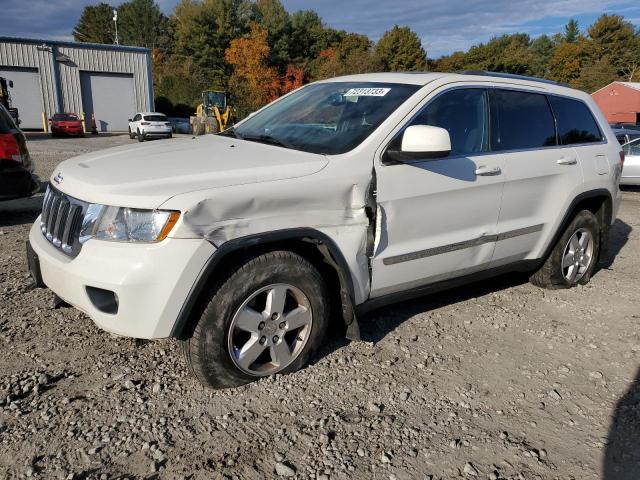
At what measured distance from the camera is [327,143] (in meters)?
3.38

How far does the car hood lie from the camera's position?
268 centimetres

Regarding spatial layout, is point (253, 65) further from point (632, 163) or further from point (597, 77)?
point (632, 163)

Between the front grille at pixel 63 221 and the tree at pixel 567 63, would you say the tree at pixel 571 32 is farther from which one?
the front grille at pixel 63 221

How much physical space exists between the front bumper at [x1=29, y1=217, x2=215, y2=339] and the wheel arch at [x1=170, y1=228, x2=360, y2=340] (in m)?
0.05

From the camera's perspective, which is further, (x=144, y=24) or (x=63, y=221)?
(x=144, y=24)

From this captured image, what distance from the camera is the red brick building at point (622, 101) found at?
52375mm

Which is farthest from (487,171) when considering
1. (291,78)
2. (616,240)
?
(291,78)

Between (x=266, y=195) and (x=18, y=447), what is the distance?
167 centimetres

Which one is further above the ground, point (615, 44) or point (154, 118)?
point (615, 44)

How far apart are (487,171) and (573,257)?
68.6 inches

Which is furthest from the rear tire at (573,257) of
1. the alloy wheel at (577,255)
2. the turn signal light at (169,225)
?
the turn signal light at (169,225)

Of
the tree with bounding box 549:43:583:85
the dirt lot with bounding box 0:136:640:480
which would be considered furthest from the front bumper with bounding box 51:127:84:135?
the tree with bounding box 549:43:583:85

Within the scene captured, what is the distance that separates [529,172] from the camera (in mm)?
4145

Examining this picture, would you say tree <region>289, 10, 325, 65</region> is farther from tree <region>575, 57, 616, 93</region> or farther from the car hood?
the car hood
